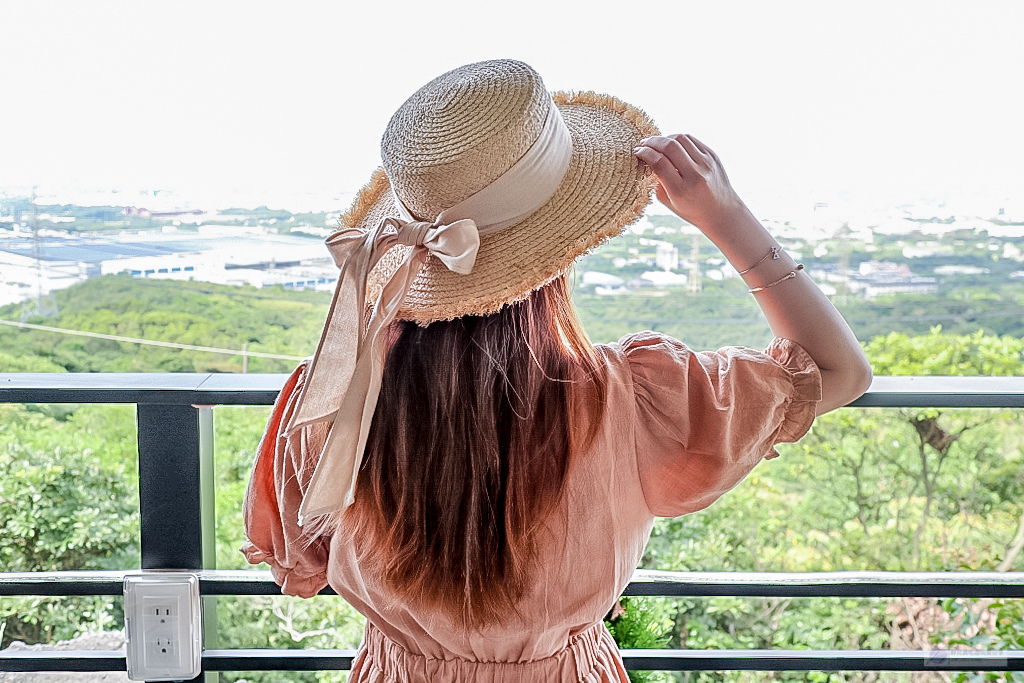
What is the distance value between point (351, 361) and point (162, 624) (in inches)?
25.4

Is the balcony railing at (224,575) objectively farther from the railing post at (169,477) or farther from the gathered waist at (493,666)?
the gathered waist at (493,666)

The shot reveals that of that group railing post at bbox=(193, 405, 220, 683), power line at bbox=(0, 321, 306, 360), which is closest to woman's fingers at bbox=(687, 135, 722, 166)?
railing post at bbox=(193, 405, 220, 683)

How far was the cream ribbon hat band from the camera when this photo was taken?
2.42 ft

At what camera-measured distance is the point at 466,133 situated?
74 cm

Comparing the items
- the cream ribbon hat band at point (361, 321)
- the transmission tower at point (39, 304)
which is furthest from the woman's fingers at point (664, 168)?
the transmission tower at point (39, 304)

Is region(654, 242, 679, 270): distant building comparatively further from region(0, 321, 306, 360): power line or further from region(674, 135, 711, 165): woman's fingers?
region(674, 135, 711, 165): woman's fingers

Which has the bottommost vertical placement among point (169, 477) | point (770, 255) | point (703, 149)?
point (169, 477)

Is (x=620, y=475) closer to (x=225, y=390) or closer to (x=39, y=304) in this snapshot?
(x=225, y=390)

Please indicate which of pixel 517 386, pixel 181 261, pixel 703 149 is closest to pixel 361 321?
pixel 517 386

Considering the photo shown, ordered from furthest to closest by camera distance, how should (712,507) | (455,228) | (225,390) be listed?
(712,507)
(225,390)
(455,228)

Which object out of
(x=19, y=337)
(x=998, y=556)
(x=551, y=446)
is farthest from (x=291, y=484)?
(x=19, y=337)

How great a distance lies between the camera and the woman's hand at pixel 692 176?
2.65 ft

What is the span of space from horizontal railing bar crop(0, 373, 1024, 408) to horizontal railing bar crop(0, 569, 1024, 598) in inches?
9.9

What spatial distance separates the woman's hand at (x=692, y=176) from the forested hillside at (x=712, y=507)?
0.73 m
